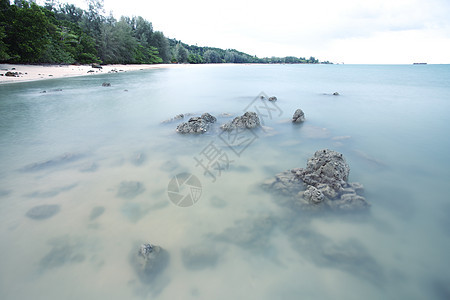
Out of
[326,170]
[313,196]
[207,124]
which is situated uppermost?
[326,170]

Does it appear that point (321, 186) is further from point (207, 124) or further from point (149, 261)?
point (207, 124)

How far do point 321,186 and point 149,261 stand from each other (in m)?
3.02

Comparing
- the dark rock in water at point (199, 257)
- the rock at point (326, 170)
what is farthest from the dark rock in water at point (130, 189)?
the rock at point (326, 170)

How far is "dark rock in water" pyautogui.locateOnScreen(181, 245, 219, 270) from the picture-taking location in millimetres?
2820

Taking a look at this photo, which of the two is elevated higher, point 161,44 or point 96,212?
point 161,44

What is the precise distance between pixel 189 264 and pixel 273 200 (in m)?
1.83

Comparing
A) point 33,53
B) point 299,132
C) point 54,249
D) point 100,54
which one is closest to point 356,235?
point 54,249

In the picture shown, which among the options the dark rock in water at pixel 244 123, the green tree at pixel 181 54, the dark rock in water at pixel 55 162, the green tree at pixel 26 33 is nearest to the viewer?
the dark rock in water at pixel 55 162

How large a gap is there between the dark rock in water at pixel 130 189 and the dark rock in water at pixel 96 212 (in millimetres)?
413

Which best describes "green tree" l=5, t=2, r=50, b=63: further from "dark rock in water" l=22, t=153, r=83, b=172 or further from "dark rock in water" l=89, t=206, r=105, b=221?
"dark rock in water" l=89, t=206, r=105, b=221

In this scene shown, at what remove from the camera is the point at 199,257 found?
9.59ft

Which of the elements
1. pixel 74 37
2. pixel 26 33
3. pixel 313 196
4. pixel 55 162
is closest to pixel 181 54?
pixel 74 37

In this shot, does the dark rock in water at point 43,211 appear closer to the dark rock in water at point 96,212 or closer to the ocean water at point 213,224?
the ocean water at point 213,224
